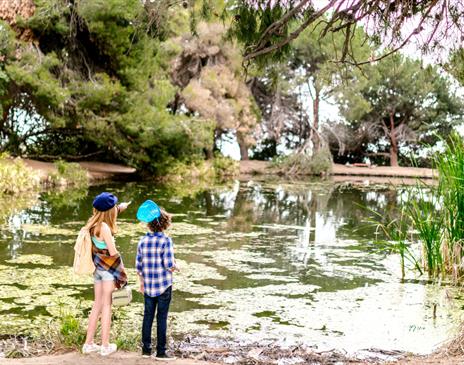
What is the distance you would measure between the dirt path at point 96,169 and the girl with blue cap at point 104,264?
14.4 meters

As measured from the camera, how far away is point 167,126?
20.3 m

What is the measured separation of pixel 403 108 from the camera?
34000 mm

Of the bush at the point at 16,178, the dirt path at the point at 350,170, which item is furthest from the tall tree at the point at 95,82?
the dirt path at the point at 350,170

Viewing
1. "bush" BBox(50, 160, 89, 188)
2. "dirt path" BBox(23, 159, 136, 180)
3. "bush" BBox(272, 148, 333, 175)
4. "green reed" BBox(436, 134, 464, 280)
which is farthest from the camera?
"bush" BBox(272, 148, 333, 175)

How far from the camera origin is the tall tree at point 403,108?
32.7m

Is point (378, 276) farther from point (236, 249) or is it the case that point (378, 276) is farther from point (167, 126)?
point (167, 126)

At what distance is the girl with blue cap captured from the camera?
13.4 feet

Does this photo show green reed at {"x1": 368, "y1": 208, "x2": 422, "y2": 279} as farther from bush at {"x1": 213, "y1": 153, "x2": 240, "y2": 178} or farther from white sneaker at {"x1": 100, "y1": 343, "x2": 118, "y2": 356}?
bush at {"x1": 213, "y1": 153, "x2": 240, "y2": 178}

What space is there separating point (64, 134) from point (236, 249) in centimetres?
1477

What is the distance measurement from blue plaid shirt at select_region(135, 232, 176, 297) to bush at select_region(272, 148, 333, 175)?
84.5 feet

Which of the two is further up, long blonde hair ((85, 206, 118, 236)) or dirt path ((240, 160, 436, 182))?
dirt path ((240, 160, 436, 182))

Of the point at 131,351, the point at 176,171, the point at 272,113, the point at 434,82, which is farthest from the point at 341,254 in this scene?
the point at 434,82

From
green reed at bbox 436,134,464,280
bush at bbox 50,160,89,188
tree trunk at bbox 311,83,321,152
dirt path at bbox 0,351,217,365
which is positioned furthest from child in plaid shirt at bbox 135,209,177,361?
tree trunk at bbox 311,83,321,152

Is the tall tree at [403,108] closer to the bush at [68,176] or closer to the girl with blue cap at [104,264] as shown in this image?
the bush at [68,176]
